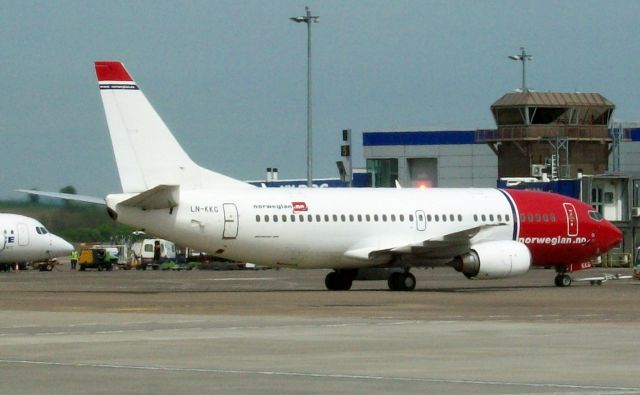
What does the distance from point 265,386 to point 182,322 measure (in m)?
12.5

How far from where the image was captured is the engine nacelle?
46094mm

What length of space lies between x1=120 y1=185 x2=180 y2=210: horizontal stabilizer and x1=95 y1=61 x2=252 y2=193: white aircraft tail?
0.45 metres

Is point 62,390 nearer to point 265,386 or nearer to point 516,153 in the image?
point 265,386

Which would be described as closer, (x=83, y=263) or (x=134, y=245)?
(x=83, y=263)

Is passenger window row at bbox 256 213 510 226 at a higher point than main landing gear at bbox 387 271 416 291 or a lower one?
higher

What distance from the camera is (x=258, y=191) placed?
4547 cm

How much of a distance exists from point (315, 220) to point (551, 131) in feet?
242

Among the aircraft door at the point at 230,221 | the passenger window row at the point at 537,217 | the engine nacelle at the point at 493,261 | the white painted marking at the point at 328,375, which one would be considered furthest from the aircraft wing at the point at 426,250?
the white painted marking at the point at 328,375

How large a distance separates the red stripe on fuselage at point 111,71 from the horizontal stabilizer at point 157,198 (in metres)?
3.86

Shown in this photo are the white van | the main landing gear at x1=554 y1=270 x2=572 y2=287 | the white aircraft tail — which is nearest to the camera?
the white aircraft tail

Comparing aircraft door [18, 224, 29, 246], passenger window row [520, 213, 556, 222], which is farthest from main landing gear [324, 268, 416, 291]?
aircraft door [18, 224, 29, 246]

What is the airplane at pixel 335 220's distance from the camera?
43688 millimetres

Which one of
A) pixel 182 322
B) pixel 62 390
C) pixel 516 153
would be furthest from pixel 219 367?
pixel 516 153

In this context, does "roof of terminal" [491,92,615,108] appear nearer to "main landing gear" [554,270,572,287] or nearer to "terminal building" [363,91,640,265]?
"terminal building" [363,91,640,265]
